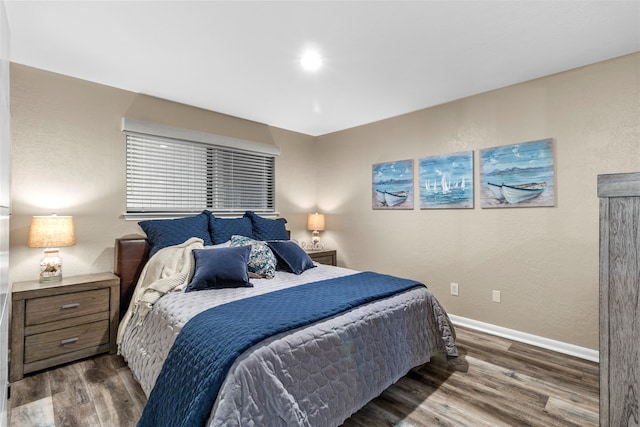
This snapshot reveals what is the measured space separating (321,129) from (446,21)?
2.56 metres

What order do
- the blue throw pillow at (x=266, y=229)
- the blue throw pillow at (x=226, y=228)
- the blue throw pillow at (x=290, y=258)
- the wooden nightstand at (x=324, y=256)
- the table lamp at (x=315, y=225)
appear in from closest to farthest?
the blue throw pillow at (x=290, y=258) < the blue throw pillow at (x=226, y=228) < the blue throw pillow at (x=266, y=229) < the wooden nightstand at (x=324, y=256) < the table lamp at (x=315, y=225)

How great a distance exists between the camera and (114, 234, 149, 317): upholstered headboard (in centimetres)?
271

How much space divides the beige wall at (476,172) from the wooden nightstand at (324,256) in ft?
3.12

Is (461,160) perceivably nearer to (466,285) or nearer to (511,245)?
(511,245)

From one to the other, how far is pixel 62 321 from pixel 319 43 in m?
2.82

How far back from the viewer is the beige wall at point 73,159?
2471 millimetres

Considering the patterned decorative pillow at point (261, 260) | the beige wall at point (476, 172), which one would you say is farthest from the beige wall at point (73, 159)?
the patterned decorative pillow at point (261, 260)

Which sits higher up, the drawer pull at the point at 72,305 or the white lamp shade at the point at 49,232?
the white lamp shade at the point at 49,232

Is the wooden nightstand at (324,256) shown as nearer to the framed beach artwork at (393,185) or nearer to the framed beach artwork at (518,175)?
the framed beach artwork at (393,185)

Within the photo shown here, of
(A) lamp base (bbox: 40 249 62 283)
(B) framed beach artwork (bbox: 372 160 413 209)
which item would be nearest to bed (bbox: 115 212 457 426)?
(A) lamp base (bbox: 40 249 62 283)

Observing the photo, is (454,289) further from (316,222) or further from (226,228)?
(226,228)

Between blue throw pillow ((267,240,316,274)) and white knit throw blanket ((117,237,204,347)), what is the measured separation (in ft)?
2.34

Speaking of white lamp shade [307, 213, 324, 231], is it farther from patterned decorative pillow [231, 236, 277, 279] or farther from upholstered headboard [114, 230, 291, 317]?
upholstered headboard [114, 230, 291, 317]

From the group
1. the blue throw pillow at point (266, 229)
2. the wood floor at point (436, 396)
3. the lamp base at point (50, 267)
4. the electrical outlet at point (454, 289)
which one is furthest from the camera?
the blue throw pillow at point (266, 229)
